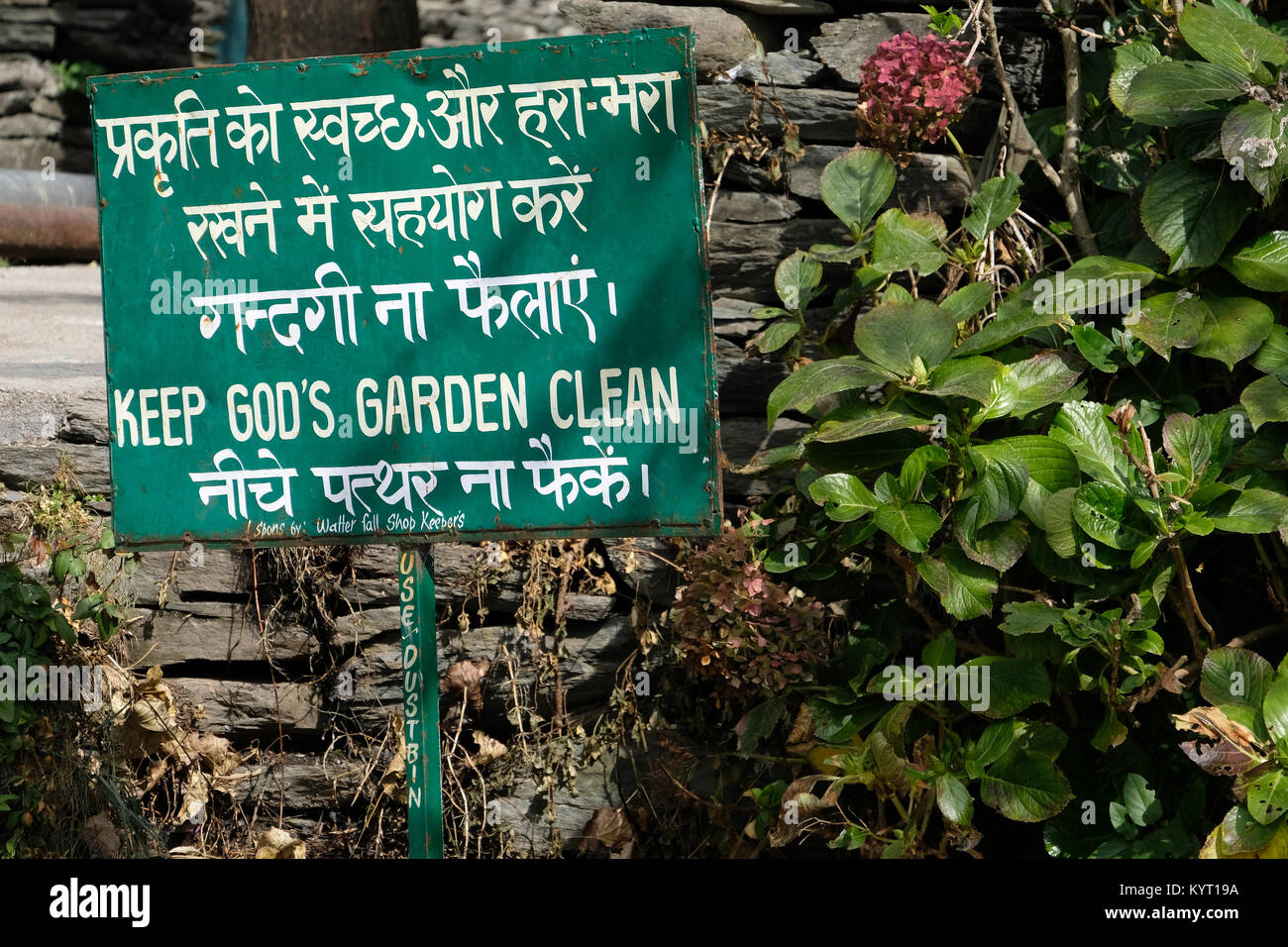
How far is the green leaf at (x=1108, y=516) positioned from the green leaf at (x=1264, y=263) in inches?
24.2

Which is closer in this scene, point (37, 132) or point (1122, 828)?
point (1122, 828)

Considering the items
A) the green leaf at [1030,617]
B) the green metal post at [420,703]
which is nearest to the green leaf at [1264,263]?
the green leaf at [1030,617]

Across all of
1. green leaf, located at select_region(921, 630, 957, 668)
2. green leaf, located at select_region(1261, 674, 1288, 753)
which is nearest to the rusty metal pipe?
green leaf, located at select_region(921, 630, 957, 668)

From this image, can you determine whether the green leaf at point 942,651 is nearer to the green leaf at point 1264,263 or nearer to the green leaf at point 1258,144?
the green leaf at point 1264,263

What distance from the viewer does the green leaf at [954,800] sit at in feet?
8.43

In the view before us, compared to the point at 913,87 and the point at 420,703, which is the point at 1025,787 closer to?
the point at 420,703

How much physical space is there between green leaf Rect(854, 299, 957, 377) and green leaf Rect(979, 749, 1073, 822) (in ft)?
2.85

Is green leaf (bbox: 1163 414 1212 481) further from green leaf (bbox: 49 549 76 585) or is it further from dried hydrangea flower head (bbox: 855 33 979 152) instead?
green leaf (bbox: 49 549 76 585)

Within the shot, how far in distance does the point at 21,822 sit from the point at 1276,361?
3229 mm

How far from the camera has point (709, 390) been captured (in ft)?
7.65

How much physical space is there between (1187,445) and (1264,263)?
1.51 ft

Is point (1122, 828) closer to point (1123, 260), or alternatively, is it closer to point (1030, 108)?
point (1123, 260)

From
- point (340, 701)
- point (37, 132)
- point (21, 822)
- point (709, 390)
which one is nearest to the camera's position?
point (709, 390)

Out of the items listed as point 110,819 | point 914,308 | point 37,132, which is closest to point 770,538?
point 914,308
